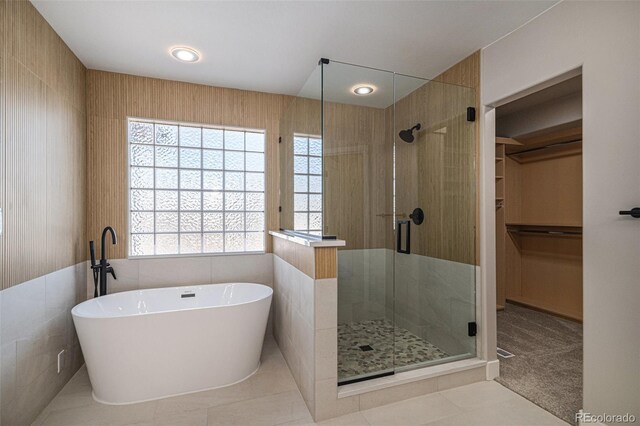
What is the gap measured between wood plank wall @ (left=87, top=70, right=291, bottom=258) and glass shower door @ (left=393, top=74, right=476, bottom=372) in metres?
1.83

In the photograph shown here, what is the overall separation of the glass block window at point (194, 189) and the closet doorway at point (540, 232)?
2.70 metres

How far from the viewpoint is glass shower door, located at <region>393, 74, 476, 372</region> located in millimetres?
2467

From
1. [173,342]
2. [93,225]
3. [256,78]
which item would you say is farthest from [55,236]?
[256,78]

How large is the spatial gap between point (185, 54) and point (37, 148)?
1.20 m

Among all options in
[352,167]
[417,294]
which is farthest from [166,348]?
[417,294]

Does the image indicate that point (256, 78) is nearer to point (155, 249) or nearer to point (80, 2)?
point (80, 2)

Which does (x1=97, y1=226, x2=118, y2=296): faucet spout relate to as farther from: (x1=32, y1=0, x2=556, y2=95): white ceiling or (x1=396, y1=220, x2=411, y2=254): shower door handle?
(x1=396, y1=220, x2=411, y2=254): shower door handle

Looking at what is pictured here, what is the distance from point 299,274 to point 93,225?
1.90 metres

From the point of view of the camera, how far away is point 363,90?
7.66 feet

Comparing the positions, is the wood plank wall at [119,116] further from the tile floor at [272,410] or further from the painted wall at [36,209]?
the tile floor at [272,410]

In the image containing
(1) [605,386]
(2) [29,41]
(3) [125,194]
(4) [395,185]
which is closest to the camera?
(1) [605,386]

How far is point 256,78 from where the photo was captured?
2.88 meters

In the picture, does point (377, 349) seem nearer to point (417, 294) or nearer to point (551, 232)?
point (417, 294)

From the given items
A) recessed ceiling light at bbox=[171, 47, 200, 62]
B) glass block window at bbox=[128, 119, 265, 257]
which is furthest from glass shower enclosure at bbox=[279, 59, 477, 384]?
recessed ceiling light at bbox=[171, 47, 200, 62]
